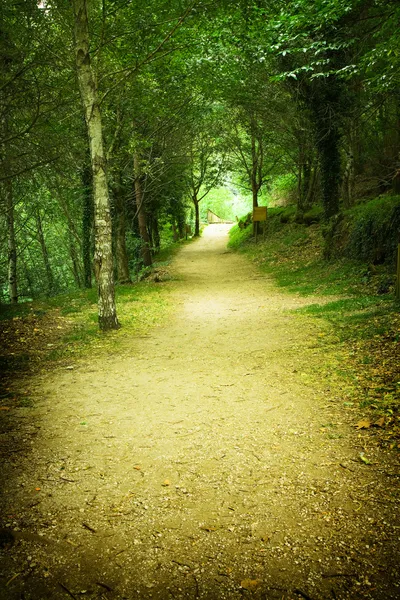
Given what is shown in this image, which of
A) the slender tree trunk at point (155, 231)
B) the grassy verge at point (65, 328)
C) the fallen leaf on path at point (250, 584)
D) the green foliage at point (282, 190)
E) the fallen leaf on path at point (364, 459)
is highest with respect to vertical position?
the green foliage at point (282, 190)

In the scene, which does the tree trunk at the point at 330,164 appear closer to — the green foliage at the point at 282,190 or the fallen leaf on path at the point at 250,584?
the green foliage at the point at 282,190

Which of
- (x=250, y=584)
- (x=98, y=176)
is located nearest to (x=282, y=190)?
(x=98, y=176)

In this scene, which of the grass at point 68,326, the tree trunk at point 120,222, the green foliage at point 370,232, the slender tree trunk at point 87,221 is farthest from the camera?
the slender tree trunk at point 87,221

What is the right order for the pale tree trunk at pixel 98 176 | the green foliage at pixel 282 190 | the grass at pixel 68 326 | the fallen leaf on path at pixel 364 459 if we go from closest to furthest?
the fallen leaf on path at pixel 364 459 → the grass at pixel 68 326 → the pale tree trunk at pixel 98 176 → the green foliage at pixel 282 190

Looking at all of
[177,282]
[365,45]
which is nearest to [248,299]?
[177,282]

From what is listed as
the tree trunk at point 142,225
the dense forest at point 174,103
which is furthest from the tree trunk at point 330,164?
the tree trunk at point 142,225

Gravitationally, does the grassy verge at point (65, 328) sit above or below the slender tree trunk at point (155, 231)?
below

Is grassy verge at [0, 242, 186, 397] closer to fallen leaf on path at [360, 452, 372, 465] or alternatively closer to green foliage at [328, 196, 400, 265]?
fallen leaf on path at [360, 452, 372, 465]

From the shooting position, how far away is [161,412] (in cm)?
439

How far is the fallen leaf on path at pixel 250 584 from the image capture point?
2096 millimetres

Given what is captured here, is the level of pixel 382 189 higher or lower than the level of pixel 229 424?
higher

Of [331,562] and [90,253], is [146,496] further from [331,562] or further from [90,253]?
[90,253]

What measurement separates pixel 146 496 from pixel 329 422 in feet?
6.95

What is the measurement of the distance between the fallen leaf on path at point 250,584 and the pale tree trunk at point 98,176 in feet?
22.0
